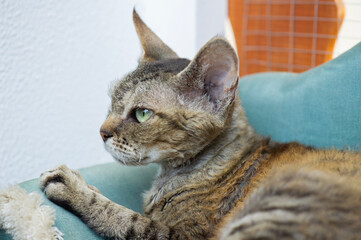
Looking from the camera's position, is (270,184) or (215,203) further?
(215,203)

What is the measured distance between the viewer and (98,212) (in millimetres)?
1237

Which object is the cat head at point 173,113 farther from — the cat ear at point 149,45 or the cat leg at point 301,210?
the cat leg at point 301,210

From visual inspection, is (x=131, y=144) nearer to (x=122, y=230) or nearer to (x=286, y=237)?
(x=122, y=230)

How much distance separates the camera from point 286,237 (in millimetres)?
831

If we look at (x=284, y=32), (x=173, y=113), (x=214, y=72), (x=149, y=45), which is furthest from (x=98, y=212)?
(x=284, y=32)

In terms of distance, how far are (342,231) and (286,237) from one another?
0.43 feet

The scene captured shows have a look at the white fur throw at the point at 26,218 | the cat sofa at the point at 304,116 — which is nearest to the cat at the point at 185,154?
the white fur throw at the point at 26,218

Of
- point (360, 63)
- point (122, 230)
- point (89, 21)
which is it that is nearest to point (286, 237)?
point (122, 230)

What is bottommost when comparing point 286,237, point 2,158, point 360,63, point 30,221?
point 2,158

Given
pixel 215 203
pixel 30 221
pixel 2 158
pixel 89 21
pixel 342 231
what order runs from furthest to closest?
1. pixel 89 21
2. pixel 2 158
3. pixel 215 203
4. pixel 30 221
5. pixel 342 231

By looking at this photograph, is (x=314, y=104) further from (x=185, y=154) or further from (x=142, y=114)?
(x=142, y=114)

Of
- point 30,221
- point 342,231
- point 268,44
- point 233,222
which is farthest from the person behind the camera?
point 268,44

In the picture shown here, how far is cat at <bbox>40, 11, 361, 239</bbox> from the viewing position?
122 cm

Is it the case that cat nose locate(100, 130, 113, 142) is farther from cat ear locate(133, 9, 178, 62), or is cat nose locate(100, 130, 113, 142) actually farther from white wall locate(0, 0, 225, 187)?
white wall locate(0, 0, 225, 187)
